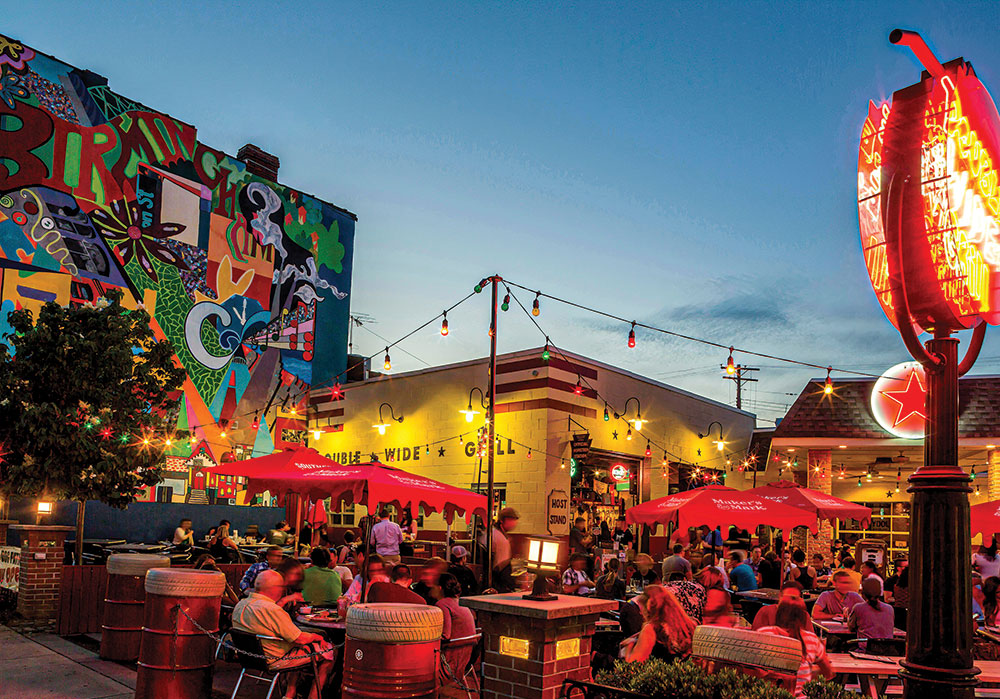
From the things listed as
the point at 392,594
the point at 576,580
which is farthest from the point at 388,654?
the point at 576,580

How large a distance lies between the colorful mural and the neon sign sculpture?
23.1 metres

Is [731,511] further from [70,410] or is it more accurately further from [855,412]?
[70,410]

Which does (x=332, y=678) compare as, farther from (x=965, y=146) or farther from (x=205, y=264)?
(x=205, y=264)

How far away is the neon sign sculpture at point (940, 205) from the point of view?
3723mm

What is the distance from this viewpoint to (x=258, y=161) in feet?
100

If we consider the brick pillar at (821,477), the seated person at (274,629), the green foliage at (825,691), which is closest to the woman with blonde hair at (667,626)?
the green foliage at (825,691)

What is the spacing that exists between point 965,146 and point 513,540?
18.2m

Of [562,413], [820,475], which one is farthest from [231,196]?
[820,475]

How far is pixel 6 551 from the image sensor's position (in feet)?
45.3

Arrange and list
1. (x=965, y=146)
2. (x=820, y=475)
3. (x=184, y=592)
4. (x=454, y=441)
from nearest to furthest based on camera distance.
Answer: (x=965, y=146)
(x=184, y=592)
(x=820, y=475)
(x=454, y=441)

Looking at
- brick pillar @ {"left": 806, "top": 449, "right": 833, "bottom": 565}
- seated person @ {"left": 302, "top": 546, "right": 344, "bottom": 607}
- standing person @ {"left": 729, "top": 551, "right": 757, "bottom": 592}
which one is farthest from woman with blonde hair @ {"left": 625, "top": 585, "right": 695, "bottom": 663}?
brick pillar @ {"left": 806, "top": 449, "right": 833, "bottom": 565}

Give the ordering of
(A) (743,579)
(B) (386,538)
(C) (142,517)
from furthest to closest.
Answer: (C) (142,517) < (B) (386,538) < (A) (743,579)

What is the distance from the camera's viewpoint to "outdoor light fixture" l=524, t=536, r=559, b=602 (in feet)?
16.6

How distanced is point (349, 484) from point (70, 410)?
295 inches
